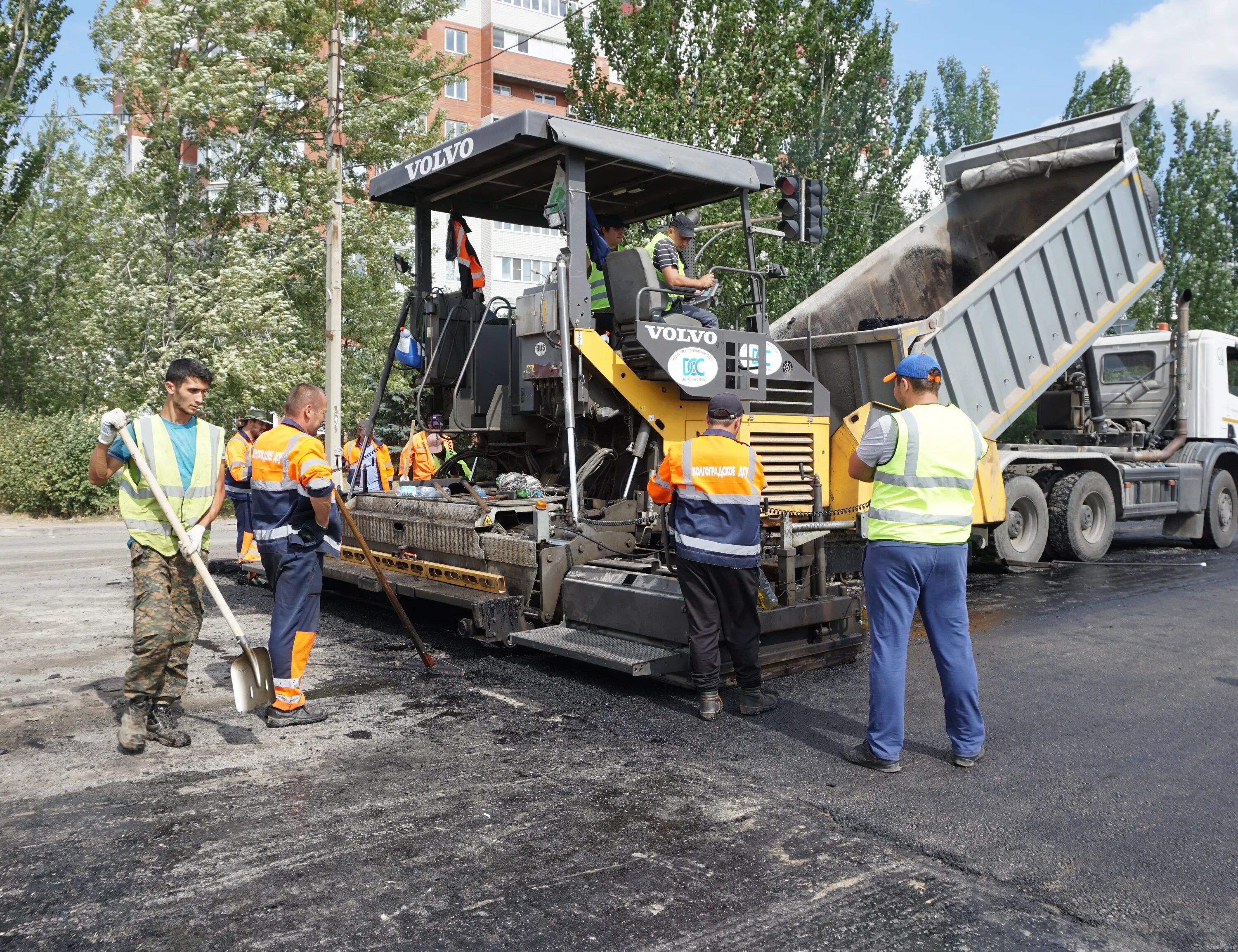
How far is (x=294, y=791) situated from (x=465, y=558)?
2439 millimetres

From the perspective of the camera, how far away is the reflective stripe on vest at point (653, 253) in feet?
20.3

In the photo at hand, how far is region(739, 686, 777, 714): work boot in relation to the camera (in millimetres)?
4867

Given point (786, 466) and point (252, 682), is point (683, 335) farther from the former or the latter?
point (252, 682)

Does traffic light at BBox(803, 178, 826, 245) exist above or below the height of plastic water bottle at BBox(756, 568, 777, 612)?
above

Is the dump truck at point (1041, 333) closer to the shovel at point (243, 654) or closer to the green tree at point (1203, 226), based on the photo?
the shovel at point (243, 654)

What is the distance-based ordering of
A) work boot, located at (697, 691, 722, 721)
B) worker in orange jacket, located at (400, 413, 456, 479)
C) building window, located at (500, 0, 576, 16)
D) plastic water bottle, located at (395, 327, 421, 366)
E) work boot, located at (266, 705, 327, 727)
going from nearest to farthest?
1. work boot, located at (266, 705, 327, 727)
2. work boot, located at (697, 691, 722, 721)
3. plastic water bottle, located at (395, 327, 421, 366)
4. worker in orange jacket, located at (400, 413, 456, 479)
5. building window, located at (500, 0, 576, 16)

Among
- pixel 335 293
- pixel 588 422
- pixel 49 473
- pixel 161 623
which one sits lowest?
pixel 161 623

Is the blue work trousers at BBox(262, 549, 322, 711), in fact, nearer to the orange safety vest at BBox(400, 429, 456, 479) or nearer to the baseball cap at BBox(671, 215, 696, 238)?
the baseball cap at BBox(671, 215, 696, 238)

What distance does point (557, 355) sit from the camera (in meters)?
6.13

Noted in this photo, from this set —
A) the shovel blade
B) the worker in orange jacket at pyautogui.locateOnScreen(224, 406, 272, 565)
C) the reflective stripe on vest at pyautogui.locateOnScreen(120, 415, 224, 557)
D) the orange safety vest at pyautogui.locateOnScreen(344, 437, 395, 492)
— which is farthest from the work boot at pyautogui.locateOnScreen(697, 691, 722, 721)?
the worker in orange jacket at pyautogui.locateOnScreen(224, 406, 272, 565)

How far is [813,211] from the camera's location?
7.75 meters

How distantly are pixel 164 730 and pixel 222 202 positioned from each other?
58.6ft

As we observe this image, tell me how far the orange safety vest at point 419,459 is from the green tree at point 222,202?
9742mm

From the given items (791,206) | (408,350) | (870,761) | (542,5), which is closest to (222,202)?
(408,350)
